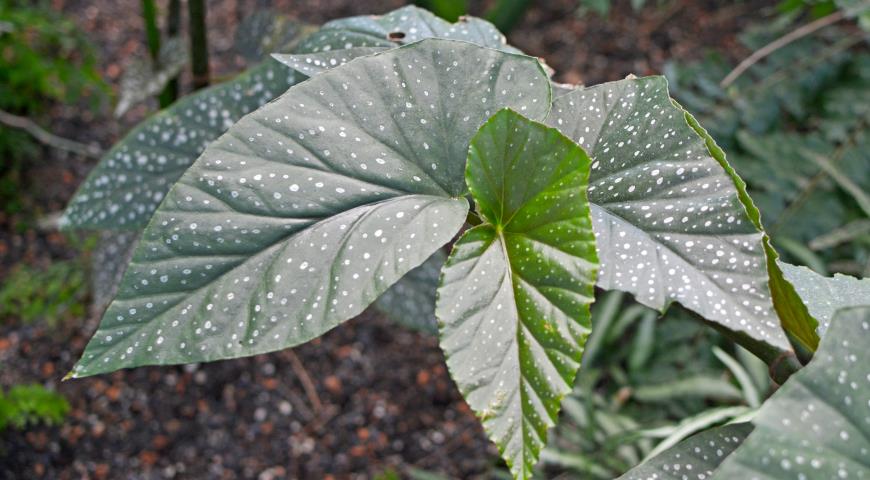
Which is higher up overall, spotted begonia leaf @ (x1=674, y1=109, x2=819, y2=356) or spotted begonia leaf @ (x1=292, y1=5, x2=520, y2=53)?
spotted begonia leaf @ (x1=292, y1=5, x2=520, y2=53)

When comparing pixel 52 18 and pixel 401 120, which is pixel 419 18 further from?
pixel 52 18

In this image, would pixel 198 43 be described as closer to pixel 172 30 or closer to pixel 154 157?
pixel 172 30

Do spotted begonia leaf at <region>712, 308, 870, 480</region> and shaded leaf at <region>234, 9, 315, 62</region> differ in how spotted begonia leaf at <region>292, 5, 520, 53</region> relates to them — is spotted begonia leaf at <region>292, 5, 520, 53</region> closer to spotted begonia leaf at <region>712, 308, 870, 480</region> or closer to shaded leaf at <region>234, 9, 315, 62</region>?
shaded leaf at <region>234, 9, 315, 62</region>

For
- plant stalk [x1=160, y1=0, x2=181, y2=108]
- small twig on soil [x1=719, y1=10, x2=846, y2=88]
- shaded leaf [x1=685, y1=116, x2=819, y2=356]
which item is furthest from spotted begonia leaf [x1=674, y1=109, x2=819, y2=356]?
plant stalk [x1=160, y1=0, x2=181, y2=108]

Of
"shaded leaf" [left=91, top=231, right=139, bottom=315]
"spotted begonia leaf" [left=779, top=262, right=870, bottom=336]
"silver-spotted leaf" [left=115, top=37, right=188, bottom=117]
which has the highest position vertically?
"spotted begonia leaf" [left=779, top=262, right=870, bottom=336]

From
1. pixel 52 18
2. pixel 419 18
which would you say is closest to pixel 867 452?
pixel 419 18

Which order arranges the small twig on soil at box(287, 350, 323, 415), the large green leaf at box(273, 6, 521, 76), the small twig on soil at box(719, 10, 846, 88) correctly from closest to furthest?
the large green leaf at box(273, 6, 521, 76)
the small twig on soil at box(719, 10, 846, 88)
the small twig on soil at box(287, 350, 323, 415)
